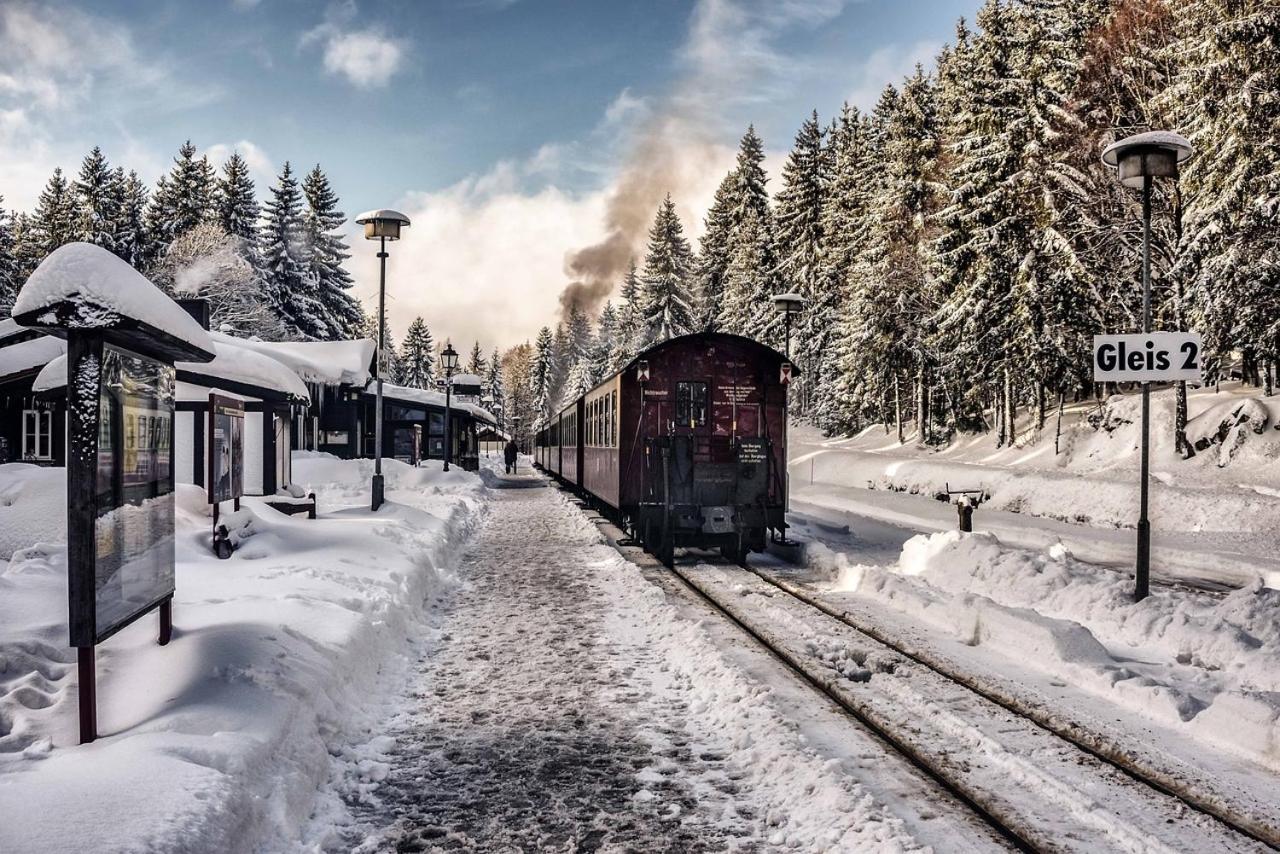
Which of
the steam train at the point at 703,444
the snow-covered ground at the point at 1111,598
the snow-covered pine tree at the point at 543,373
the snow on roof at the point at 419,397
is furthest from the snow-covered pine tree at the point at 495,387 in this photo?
the steam train at the point at 703,444

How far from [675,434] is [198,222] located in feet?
160

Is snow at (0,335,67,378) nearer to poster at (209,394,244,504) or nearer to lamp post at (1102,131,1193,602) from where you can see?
poster at (209,394,244,504)

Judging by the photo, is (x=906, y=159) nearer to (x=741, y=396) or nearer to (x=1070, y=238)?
(x=1070, y=238)

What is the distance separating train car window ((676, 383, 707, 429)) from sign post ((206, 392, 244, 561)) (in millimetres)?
6895

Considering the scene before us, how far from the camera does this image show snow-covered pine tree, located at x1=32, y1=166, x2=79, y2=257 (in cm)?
5527

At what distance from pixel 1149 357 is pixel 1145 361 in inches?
2.3

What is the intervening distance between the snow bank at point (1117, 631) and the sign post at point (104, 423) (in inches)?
266

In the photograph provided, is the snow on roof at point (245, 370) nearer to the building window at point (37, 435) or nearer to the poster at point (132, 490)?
the building window at point (37, 435)

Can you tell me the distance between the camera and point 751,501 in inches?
548

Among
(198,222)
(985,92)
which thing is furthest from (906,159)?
(198,222)

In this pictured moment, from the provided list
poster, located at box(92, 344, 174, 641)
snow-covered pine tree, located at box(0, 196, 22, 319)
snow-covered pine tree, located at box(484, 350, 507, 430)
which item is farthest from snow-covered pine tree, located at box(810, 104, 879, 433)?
snow-covered pine tree, located at box(484, 350, 507, 430)

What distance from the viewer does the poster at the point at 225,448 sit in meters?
11.6

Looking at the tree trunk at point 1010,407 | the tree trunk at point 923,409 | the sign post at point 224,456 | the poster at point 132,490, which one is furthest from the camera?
the tree trunk at point 923,409

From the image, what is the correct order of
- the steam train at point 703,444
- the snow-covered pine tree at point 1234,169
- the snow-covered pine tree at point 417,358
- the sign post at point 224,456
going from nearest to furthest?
1. the sign post at point 224,456
2. the steam train at point 703,444
3. the snow-covered pine tree at point 1234,169
4. the snow-covered pine tree at point 417,358
